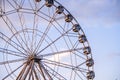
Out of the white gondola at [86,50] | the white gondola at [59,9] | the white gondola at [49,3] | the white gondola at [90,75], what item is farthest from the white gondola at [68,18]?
the white gondola at [90,75]

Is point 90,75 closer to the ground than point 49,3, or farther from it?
closer to the ground

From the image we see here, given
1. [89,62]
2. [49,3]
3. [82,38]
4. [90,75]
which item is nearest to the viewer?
[49,3]

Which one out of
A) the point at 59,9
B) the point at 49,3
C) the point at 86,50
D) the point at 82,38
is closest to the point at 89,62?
the point at 86,50

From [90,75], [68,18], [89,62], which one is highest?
[68,18]

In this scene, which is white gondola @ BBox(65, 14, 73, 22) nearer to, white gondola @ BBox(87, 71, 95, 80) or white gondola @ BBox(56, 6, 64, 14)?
white gondola @ BBox(56, 6, 64, 14)

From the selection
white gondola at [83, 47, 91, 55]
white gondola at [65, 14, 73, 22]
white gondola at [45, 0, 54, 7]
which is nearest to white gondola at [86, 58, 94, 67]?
white gondola at [83, 47, 91, 55]

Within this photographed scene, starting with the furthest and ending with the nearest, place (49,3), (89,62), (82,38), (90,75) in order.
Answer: (82,38), (89,62), (90,75), (49,3)

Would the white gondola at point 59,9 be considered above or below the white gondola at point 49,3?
below

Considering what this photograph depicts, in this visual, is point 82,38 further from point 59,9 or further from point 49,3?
point 49,3

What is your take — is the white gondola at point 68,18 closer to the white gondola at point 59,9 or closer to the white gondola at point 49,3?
the white gondola at point 59,9

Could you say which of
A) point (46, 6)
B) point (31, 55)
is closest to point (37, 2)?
point (46, 6)

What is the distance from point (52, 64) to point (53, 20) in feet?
13.3

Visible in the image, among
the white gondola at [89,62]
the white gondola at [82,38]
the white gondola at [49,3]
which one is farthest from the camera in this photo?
the white gondola at [82,38]

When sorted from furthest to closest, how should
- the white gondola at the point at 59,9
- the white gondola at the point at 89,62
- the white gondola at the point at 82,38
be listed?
the white gondola at the point at 82,38 < the white gondola at the point at 89,62 < the white gondola at the point at 59,9
